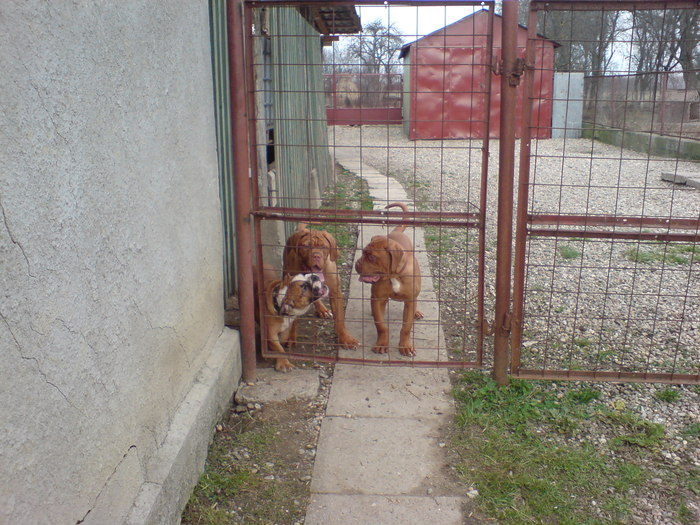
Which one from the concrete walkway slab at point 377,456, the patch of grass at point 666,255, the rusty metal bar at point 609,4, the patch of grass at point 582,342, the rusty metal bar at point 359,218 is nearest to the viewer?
the concrete walkway slab at point 377,456

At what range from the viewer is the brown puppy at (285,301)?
424cm

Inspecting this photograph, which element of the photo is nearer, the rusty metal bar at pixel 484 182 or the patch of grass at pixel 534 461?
the patch of grass at pixel 534 461

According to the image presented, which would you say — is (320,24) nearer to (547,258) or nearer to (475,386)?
(547,258)

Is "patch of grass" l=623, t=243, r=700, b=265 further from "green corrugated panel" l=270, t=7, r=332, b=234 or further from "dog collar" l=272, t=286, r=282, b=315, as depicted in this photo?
"dog collar" l=272, t=286, r=282, b=315

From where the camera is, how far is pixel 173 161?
3.00 metres

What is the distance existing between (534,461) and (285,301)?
1.85m

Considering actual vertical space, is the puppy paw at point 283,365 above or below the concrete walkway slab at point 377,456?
above

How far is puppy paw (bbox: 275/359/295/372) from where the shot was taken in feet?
14.3

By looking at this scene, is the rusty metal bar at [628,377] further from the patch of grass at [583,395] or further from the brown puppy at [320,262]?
the brown puppy at [320,262]

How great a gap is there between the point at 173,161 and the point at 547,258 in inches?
215

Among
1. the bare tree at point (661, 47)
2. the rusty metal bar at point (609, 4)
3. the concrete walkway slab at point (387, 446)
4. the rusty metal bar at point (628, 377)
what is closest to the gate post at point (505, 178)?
the rusty metal bar at point (609, 4)

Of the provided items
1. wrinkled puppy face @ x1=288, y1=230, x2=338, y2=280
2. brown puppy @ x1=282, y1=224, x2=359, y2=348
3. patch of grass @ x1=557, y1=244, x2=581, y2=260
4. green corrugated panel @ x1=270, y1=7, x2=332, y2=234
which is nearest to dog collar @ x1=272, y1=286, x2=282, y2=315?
brown puppy @ x1=282, y1=224, x2=359, y2=348

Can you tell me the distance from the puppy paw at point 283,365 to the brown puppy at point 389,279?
68cm

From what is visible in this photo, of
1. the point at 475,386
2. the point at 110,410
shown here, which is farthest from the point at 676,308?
the point at 110,410
